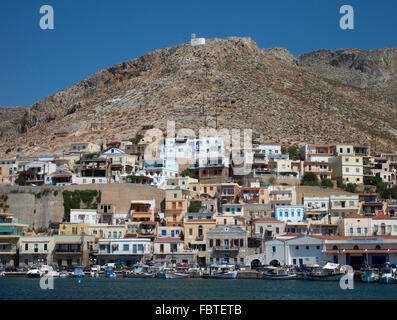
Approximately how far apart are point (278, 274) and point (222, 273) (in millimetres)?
6137

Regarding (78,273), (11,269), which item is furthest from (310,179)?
(11,269)

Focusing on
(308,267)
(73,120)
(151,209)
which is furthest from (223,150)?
(73,120)

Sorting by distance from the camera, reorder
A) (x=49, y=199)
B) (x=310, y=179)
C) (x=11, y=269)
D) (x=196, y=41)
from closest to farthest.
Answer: (x=11, y=269) < (x=49, y=199) < (x=310, y=179) < (x=196, y=41)

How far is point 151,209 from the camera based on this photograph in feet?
291

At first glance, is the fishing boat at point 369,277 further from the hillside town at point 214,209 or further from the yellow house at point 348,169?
the yellow house at point 348,169

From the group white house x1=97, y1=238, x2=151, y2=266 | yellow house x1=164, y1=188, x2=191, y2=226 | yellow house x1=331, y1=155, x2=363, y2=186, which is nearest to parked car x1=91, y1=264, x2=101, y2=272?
white house x1=97, y1=238, x2=151, y2=266

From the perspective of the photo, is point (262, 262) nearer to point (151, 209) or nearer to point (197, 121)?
point (151, 209)

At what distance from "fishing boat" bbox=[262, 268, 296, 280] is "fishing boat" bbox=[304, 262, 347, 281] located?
1671 mm

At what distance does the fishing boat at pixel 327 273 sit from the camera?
68.6 metres

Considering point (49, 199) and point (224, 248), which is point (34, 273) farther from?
point (224, 248)

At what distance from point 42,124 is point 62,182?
84.5 metres

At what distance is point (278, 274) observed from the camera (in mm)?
70062

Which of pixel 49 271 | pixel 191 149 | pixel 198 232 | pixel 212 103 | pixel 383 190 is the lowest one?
pixel 49 271

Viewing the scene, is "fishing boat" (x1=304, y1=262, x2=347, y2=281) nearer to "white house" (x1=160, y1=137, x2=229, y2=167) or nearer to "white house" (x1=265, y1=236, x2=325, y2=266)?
"white house" (x1=265, y1=236, x2=325, y2=266)
